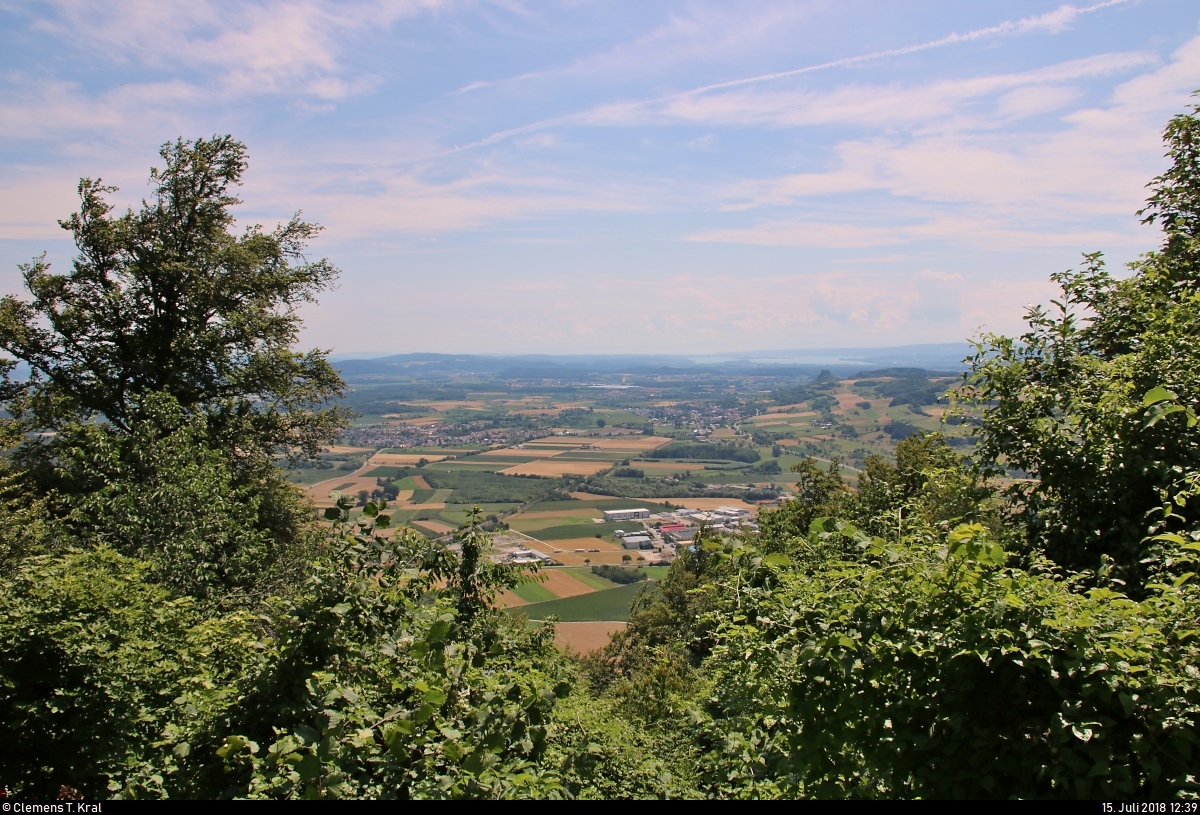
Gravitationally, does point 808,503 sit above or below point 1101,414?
below

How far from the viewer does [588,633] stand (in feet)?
117

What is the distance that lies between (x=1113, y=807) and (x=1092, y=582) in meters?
3.80

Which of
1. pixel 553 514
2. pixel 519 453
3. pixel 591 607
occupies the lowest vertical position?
pixel 591 607

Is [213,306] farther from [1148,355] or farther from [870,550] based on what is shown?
[1148,355]

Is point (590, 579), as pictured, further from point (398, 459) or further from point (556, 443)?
point (556, 443)

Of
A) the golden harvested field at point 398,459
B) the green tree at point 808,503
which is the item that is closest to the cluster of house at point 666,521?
the green tree at point 808,503

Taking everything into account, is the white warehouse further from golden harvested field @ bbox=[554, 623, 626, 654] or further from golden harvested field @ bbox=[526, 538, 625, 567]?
golden harvested field @ bbox=[554, 623, 626, 654]

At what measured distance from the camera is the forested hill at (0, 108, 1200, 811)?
3400mm

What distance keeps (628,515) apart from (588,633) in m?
24.2


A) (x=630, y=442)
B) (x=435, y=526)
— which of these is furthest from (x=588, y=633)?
(x=630, y=442)

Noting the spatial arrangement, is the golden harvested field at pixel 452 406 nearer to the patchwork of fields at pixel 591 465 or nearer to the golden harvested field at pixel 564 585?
the patchwork of fields at pixel 591 465

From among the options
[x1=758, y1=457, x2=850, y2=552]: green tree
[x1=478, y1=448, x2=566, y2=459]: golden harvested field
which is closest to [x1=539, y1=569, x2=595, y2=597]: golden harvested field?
[x1=758, y1=457, x2=850, y2=552]: green tree

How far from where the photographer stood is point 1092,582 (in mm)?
5840

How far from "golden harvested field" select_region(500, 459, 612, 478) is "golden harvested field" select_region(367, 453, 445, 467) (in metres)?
10.9
